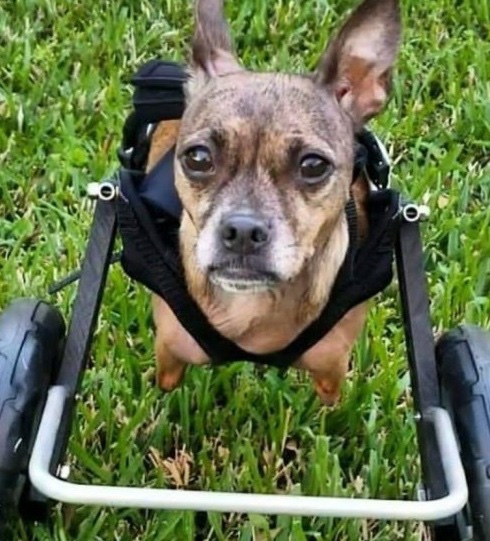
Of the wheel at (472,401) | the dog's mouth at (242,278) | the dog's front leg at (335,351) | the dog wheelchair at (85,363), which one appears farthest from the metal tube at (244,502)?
the dog's front leg at (335,351)

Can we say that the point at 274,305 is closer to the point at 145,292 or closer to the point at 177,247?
the point at 177,247

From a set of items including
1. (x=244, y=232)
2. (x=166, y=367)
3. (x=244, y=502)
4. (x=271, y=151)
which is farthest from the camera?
(x=166, y=367)

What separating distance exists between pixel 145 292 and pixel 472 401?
35.3 inches

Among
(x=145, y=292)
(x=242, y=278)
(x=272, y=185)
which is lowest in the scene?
(x=145, y=292)

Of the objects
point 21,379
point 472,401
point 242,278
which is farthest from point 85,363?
point 472,401

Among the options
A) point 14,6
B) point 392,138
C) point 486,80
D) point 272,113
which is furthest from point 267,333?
point 14,6

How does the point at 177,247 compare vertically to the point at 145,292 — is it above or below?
above

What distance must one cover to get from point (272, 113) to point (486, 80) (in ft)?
5.50

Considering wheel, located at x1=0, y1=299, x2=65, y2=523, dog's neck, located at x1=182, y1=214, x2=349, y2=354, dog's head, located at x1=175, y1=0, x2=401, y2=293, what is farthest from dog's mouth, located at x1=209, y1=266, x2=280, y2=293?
wheel, located at x1=0, y1=299, x2=65, y2=523

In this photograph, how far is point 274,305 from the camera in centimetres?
239

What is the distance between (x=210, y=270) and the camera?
85.9 inches

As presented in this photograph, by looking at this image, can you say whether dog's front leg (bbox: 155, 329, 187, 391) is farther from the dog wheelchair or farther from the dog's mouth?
the dog's mouth

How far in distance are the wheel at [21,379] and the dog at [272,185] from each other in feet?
0.73

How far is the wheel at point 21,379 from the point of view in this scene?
2259 mm
